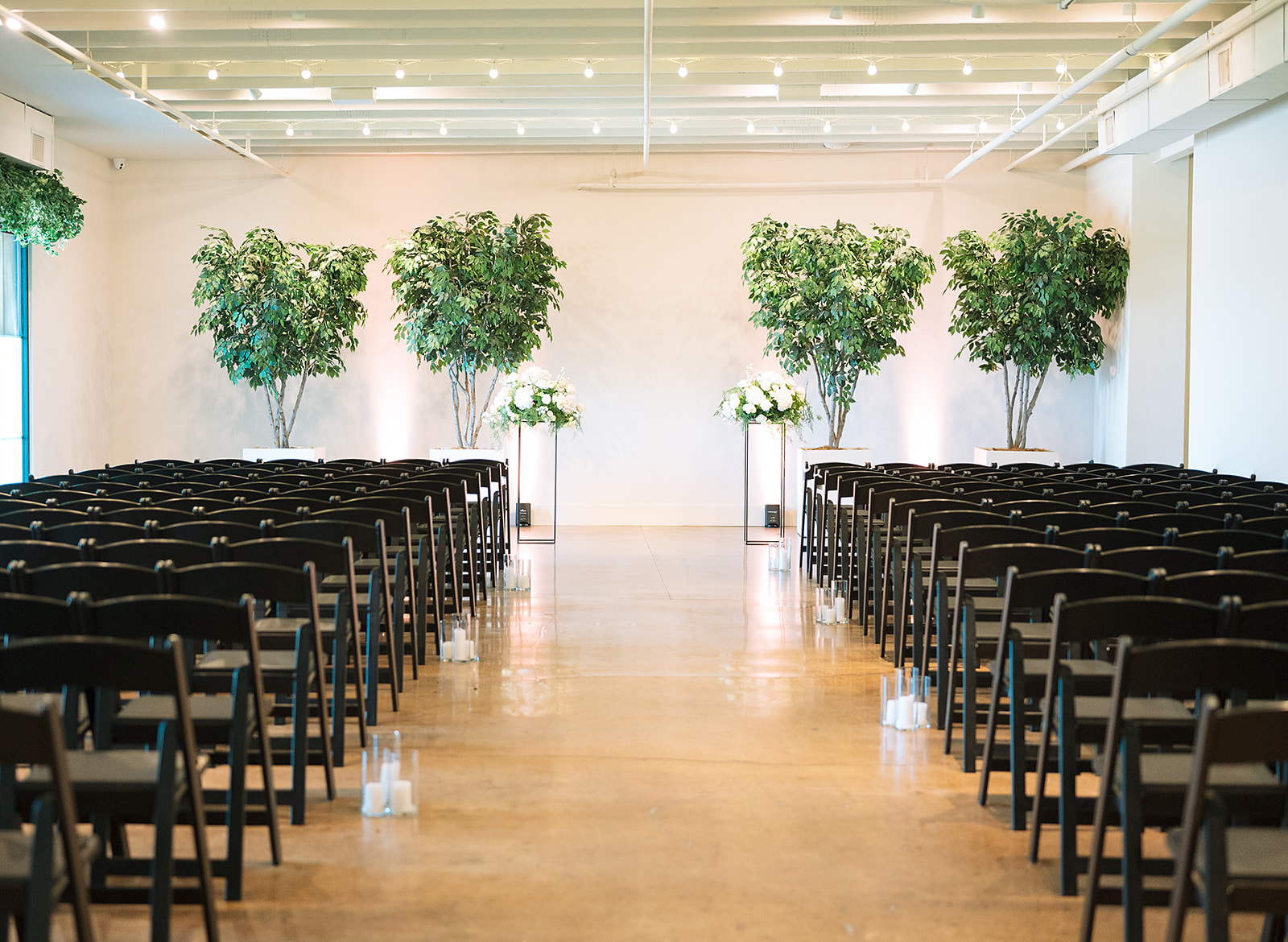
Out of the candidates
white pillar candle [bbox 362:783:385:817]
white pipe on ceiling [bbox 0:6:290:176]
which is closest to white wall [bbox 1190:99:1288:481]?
white pillar candle [bbox 362:783:385:817]

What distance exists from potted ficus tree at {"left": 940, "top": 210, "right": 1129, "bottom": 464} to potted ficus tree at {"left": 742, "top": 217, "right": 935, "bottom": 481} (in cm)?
56

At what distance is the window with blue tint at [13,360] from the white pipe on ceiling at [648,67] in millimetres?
6068

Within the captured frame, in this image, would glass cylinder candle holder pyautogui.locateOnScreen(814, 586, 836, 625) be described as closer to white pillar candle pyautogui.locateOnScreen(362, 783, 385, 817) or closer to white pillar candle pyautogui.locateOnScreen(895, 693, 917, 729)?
white pillar candle pyautogui.locateOnScreen(895, 693, 917, 729)

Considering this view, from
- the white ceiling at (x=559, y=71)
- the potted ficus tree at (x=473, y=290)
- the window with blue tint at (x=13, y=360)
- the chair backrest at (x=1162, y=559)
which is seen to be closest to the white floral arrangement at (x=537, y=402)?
the potted ficus tree at (x=473, y=290)

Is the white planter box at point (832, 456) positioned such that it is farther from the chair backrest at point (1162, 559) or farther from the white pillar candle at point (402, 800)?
the white pillar candle at point (402, 800)

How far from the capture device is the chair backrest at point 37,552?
3.70 metres

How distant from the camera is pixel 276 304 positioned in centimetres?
1091

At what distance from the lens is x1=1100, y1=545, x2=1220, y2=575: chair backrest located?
3.72m

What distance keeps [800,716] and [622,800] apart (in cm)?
126

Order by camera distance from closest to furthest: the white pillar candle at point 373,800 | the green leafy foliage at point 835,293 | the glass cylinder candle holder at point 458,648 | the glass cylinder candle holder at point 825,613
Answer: the white pillar candle at point 373,800, the glass cylinder candle holder at point 458,648, the glass cylinder candle holder at point 825,613, the green leafy foliage at point 835,293

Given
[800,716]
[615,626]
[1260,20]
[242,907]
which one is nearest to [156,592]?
[242,907]

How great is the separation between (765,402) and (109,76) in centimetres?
577

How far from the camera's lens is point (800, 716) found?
15.4ft

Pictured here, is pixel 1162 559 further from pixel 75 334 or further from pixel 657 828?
pixel 75 334
